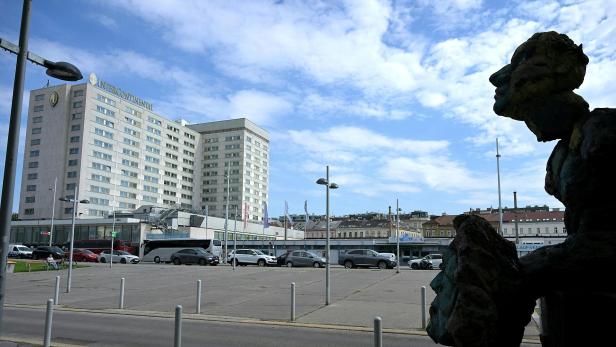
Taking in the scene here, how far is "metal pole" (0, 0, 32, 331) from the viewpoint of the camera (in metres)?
6.56

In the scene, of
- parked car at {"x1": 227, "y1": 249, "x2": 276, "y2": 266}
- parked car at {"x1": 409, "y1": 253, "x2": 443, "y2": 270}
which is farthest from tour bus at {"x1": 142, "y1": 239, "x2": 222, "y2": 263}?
parked car at {"x1": 409, "y1": 253, "x2": 443, "y2": 270}

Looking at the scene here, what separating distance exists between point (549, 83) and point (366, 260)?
41.9 metres

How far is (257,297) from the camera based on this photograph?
69.1 feet

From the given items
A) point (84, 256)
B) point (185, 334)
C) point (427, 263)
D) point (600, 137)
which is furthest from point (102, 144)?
point (600, 137)

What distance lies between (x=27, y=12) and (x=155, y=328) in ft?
28.9

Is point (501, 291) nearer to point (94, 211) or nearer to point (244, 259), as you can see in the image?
point (244, 259)

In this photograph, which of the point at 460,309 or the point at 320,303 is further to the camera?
the point at 320,303

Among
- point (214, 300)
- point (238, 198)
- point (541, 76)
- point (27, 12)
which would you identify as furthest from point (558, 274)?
point (238, 198)

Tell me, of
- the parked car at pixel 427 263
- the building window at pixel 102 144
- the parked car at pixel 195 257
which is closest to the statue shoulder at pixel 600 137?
the parked car at pixel 427 263

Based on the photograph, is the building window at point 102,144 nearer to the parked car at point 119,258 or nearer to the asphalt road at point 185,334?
the parked car at point 119,258

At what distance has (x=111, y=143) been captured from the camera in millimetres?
101312

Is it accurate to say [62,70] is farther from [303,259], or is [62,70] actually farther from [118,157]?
[118,157]

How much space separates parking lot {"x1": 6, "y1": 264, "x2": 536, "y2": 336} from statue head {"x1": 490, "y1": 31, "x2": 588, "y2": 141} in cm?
1137

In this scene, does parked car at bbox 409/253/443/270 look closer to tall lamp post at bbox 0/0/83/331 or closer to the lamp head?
the lamp head
